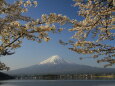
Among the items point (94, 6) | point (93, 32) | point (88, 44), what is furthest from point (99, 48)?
point (94, 6)

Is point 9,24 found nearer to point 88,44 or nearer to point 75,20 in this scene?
point 75,20

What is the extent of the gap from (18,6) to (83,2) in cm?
273

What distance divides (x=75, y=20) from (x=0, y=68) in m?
3.97

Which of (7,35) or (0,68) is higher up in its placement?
(7,35)

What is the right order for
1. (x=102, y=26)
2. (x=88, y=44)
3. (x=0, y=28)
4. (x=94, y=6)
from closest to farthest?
(x=0, y=28)
(x=94, y=6)
(x=102, y=26)
(x=88, y=44)

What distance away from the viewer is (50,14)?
31.7 feet

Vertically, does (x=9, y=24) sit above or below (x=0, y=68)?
above

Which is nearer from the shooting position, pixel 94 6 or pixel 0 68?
pixel 94 6

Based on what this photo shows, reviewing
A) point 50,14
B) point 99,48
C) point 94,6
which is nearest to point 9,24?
point 50,14

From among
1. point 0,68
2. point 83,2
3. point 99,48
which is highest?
point 83,2

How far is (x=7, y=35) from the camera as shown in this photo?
9328 millimetres

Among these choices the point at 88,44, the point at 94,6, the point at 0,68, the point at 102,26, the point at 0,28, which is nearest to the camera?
the point at 0,28

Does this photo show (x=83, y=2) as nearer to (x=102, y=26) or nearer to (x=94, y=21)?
(x=94, y=21)

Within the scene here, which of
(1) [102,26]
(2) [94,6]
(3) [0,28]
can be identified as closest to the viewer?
(3) [0,28]
